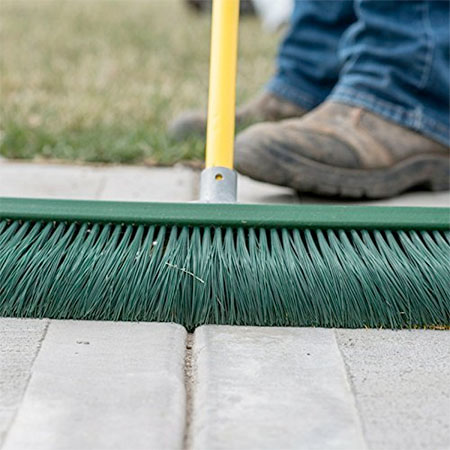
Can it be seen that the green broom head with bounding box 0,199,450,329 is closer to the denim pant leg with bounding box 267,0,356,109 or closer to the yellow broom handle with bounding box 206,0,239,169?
the yellow broom handle with bounding box 206,0,239,169

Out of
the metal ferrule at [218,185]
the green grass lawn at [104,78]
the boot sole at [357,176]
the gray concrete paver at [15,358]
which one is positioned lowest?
the green grass lawn at [104,78]

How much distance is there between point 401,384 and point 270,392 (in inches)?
6.6

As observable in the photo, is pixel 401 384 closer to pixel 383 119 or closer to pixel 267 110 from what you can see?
pixel 383 119

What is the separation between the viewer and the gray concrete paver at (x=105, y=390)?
1.03 metres

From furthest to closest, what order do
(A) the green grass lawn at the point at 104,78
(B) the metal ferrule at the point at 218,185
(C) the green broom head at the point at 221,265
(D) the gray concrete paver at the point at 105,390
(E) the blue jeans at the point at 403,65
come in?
1. (A) the green grass lawn at the point at 104,78
2. (E) the blue jeans at the point at 403,65
3. (B) the metal ferrule at the point at 218,185
4. (C) the green broom head at the point at 221,265
5. (D) the gray concrete paver at the point at 105,390

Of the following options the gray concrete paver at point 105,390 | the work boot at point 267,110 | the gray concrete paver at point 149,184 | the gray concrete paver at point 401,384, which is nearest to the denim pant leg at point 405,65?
the gray concrete paver at point 149,184

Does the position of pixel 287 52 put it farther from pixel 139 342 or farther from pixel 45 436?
pixel 45 436

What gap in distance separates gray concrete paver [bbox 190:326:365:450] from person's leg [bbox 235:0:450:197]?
26.9 inches

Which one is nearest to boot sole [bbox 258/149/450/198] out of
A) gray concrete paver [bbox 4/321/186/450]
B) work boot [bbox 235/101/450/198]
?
work boot [bbox 235/101/450/198]

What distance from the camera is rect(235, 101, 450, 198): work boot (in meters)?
1.96

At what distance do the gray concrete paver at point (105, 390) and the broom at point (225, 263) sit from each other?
0.18ft

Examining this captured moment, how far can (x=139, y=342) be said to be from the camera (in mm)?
1307

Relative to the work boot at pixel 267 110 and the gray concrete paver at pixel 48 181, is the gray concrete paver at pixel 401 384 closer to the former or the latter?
the gray concrete paver at pixel 48 181

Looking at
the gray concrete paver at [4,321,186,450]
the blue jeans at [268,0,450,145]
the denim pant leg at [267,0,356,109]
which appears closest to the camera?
the gray concrete paver at [4,321,186,450]
